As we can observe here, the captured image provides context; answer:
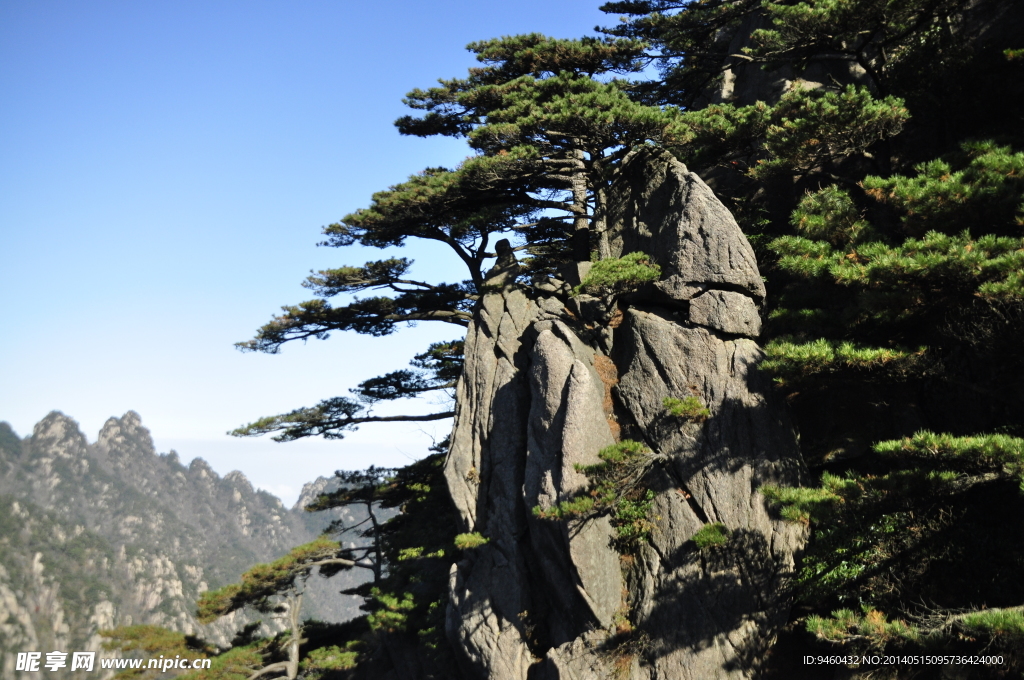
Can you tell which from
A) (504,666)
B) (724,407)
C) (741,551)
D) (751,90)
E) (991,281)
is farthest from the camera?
(751,90)

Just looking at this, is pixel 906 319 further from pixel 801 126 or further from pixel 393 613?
pixel 393 613

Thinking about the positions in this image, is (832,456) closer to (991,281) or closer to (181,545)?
(991,281)

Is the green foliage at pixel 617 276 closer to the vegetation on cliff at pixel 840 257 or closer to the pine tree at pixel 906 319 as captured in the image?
the vegetation on cliff at pixel 840 257

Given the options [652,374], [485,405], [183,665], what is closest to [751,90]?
[652,374]

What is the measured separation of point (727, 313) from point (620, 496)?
357cm

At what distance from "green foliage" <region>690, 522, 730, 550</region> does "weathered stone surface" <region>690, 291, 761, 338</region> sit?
325 cm

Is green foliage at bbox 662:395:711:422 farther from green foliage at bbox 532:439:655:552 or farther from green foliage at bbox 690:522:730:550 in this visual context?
green foliage at bbox 690:522:730:550

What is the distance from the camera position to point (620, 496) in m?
10.4

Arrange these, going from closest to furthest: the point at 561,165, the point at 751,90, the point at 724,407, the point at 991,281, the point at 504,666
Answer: the point at 991,281 < the point at 724,407 < the point at 504,666 < the point at 561,165 < the point at 751,90

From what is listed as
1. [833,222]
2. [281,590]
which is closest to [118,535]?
[281,590]

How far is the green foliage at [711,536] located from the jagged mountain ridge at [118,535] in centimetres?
4897

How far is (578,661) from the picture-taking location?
10.0 m

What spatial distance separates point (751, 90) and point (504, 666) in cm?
1432

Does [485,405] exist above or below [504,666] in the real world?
above
